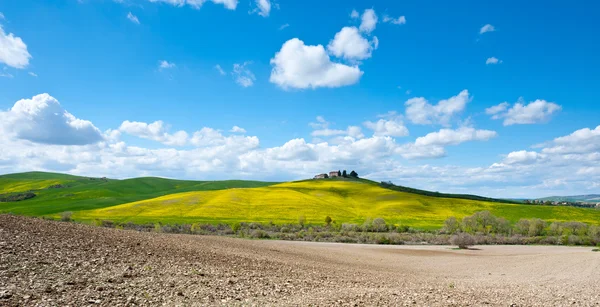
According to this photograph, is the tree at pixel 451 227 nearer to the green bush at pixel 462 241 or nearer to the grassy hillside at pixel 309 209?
the grassy hillside at pixel 309 209

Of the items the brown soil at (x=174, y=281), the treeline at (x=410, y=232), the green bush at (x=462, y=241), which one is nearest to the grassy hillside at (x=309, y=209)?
the treeline at (x=410, y=232)

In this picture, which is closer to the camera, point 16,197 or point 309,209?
point 309,209

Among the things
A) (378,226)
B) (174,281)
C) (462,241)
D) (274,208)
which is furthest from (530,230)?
(174,281)

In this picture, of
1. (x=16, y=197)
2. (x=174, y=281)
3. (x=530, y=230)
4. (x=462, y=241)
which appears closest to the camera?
(x=174, y=281)

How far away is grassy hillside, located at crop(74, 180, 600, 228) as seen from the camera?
9329cm

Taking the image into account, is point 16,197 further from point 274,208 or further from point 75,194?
point 274,208

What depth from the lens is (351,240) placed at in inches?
2729

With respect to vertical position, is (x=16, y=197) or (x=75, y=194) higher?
(x=75, y=194)

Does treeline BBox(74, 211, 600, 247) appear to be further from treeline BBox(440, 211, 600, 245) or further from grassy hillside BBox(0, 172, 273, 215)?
grassy hillside BBox(0, 172, 273, 215)

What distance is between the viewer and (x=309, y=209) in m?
108

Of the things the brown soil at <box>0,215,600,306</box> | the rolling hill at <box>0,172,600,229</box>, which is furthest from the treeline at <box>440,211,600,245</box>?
the brown soil at <box>0,215,600,306</box>

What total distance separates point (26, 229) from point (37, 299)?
11.5m

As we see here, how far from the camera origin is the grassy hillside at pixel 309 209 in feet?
306

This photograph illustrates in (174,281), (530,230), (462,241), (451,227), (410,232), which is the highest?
(174,281)
